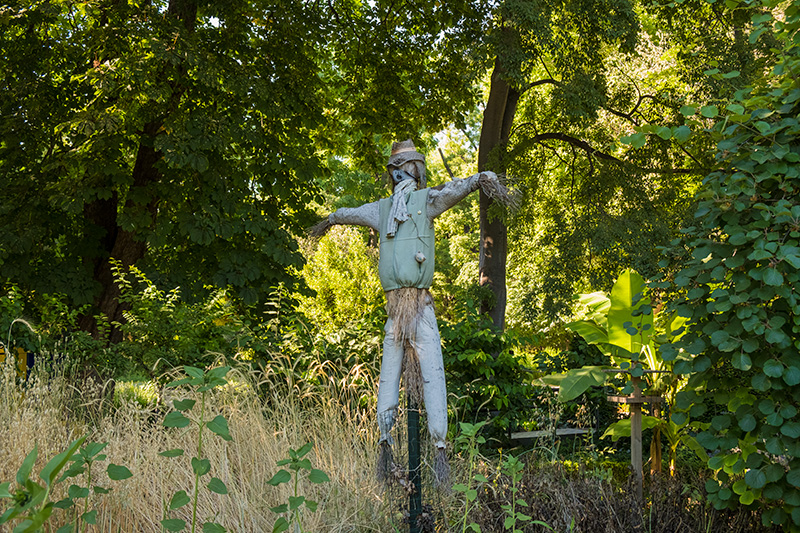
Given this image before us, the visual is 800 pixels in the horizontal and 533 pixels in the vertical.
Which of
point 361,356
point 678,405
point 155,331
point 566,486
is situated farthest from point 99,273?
point 678,405

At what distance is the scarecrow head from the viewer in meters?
4.34

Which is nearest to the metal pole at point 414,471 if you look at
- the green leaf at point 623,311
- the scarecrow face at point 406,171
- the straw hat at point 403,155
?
the scarecrow face at point 406,171

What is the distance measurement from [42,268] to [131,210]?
55.1 inches

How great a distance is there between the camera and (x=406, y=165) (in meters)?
4.35

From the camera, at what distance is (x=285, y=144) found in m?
9.25

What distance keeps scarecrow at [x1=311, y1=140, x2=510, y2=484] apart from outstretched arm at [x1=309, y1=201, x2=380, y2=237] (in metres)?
0.12

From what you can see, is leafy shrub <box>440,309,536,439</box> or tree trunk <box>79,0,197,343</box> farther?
tree trunk <box>79,0,197,343</box>

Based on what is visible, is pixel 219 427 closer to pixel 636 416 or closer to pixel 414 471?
pixel 414 471

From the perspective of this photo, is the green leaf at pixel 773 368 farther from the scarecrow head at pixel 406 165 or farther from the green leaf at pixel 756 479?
the scarecrow head at pixel 406 165

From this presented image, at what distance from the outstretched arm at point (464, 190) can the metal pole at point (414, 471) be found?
1.24 m

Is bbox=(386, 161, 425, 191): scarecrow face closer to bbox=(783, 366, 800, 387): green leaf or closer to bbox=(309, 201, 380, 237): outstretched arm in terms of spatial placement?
bbox=(309, 201, 380, 237): outstretched arm

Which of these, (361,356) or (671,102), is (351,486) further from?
(671,102)

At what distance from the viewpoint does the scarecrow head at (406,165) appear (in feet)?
14.3

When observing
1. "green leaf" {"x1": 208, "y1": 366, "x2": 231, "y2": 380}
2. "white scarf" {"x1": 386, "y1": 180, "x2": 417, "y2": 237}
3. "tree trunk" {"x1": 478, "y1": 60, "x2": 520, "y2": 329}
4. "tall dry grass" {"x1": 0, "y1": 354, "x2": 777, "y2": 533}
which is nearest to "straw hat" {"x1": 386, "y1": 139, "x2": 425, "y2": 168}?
"white scarf" {"x1": 386, "y1": 180, "x2": 417, "y2": 237}
